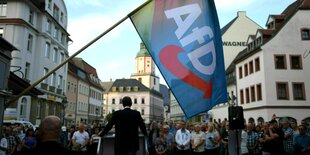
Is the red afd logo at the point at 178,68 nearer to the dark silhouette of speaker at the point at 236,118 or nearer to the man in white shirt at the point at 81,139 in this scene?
the dark silhouette of speaker at the point at 236,118

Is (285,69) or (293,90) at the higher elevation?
(285,69)

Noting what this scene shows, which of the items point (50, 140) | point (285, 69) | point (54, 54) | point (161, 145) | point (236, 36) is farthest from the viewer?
point (236, 36)

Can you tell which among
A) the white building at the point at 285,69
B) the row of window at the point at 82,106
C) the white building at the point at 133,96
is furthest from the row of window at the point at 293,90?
the white building at the point at 133,96

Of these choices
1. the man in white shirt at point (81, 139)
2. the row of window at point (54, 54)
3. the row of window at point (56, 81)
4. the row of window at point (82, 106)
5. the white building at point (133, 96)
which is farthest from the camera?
the white building at point (133, 96)

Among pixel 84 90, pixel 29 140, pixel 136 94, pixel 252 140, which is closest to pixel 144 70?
pixel 136 94

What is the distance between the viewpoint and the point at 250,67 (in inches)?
1585

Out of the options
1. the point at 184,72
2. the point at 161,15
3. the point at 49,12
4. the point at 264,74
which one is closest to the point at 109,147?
the point at 184,72

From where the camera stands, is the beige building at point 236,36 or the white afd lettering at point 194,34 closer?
the white afd lettering at point 194,34

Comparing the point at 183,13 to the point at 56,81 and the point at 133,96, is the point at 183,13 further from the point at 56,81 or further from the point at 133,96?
the point at 133,96

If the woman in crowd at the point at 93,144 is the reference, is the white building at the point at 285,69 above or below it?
above

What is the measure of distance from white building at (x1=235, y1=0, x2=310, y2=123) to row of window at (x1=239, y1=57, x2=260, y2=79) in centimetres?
27

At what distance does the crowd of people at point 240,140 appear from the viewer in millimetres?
11391

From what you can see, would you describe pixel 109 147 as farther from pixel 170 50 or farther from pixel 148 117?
pixel 148 117

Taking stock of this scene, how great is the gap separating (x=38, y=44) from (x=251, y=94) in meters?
25.7
